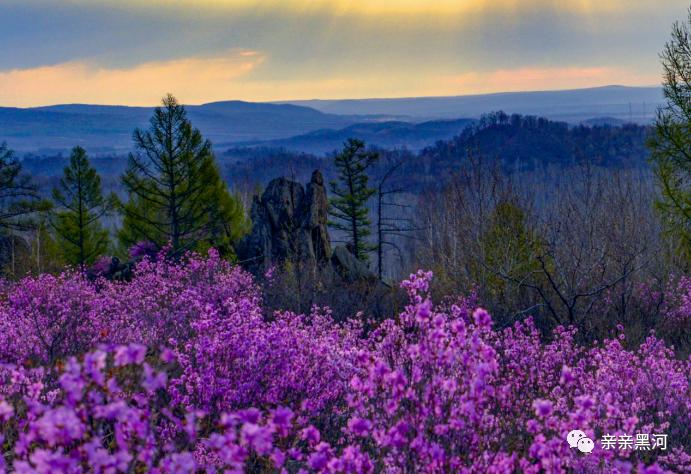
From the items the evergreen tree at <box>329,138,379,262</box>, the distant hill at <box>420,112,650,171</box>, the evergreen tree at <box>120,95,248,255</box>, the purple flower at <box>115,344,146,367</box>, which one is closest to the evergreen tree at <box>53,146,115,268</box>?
the evergreen tree at <box>120,95,248,255</box>

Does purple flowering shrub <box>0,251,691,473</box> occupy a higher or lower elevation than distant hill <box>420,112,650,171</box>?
lower

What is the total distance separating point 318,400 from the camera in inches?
250

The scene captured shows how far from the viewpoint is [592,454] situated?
4.46 m

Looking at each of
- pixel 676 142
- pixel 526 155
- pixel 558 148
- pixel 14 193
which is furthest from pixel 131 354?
pixel 558 148

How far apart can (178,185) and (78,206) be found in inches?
325

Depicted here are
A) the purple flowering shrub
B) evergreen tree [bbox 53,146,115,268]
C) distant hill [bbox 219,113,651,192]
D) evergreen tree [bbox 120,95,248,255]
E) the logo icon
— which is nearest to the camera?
the purple flowering shrub

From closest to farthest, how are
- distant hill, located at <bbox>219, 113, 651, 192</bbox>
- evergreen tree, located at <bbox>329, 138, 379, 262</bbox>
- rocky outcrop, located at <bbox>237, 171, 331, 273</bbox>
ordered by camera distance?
rocky outcrop, located at <bbox>237, 171, 331, 273</bbox> < evergreen tree, located at <bbox>329, 138, 379, 262</bbox> < distant hill, located at <bbox>219, 113, 651, 192</bbox>

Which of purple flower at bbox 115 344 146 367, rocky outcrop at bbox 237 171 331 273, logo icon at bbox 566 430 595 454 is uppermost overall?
purple flower at bbox 115 344 146 367

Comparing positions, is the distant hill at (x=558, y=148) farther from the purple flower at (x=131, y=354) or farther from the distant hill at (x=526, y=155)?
the purple flower at (x=131, y=354)

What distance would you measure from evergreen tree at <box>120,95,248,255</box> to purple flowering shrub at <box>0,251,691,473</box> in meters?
29.3

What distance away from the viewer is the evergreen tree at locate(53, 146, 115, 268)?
46.0 meters

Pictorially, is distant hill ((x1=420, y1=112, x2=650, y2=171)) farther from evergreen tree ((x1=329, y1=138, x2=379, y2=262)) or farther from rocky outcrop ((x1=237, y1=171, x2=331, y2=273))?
rocky outcrop ((x1=237, y1=171, x2=331, y2=273))

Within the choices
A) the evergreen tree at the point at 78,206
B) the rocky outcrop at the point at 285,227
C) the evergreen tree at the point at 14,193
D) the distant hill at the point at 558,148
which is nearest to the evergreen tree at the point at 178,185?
the evergreen tree at the point at 78,206

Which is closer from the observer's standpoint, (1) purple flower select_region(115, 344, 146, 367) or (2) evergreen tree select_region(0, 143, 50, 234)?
(1) purple flower select_region(115, 344, 146, 367)
